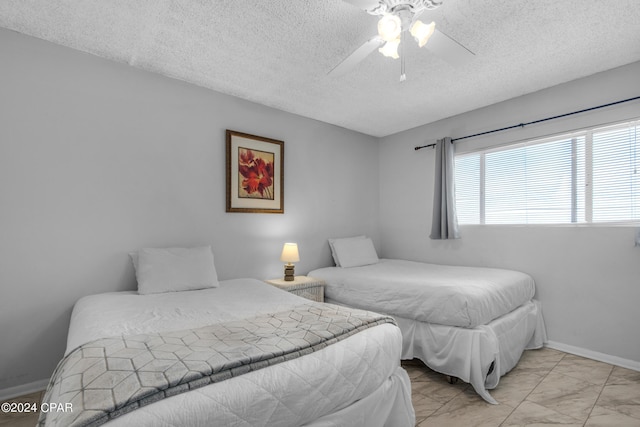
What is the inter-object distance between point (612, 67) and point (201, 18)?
334cm

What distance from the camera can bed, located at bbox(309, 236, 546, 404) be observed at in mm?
2264

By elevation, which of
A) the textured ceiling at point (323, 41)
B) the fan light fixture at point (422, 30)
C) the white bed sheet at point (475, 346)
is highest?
the textured ceiling at point (323, 41)

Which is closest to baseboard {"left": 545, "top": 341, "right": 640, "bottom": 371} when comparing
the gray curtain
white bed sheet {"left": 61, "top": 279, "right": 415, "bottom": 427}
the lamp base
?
the gray curtain

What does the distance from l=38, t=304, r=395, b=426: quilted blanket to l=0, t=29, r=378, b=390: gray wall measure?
1.35 metres

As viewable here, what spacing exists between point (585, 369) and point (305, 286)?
96.9 inches

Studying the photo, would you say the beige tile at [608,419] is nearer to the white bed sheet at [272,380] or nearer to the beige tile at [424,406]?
the beige tile at [424,406]

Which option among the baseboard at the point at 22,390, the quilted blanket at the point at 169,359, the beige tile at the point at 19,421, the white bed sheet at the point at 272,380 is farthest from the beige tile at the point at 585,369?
the baseboard at the point at 22,390

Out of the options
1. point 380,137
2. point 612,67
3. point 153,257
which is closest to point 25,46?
point 153,257

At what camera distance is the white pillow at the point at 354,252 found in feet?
12.7

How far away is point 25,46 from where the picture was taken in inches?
87.6

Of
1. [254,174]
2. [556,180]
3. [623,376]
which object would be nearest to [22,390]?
[254,174]

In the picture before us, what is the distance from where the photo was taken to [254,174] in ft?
11.0

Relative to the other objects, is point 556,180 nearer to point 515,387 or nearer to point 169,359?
point 515,387

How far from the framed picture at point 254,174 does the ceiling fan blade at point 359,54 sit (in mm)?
1397
